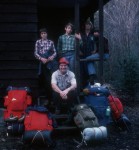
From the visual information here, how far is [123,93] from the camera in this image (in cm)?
1614

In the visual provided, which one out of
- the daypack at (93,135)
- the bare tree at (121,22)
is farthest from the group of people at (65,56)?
the bare tree at (121,22)

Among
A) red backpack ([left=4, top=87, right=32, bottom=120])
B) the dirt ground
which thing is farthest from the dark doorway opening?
the dirt ground

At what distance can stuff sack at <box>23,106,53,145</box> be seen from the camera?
309 inches

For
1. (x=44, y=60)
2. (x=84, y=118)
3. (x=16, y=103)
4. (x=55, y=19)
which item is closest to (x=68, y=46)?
(x=44, y=60)

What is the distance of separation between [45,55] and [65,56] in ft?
1.75

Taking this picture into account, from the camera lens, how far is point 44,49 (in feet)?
33.8

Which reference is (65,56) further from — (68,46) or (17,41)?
(17,41)

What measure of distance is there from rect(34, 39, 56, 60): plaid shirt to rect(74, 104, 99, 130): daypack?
80.0 inches

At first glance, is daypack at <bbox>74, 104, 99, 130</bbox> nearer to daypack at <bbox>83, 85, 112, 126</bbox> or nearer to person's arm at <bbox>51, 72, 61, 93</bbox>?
daypack at <bbox>83, 85, 112, 126</bbox>

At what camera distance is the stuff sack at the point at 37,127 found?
7.85 meters

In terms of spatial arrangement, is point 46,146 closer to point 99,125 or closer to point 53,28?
point 99,125

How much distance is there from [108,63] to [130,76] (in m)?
7.66

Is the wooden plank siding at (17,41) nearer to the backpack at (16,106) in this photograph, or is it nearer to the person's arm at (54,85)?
the backpack at (16,106)

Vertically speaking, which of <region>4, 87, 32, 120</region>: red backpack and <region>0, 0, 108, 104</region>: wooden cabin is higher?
<region>0, 0, 108, 104</region>: wooden cabin
